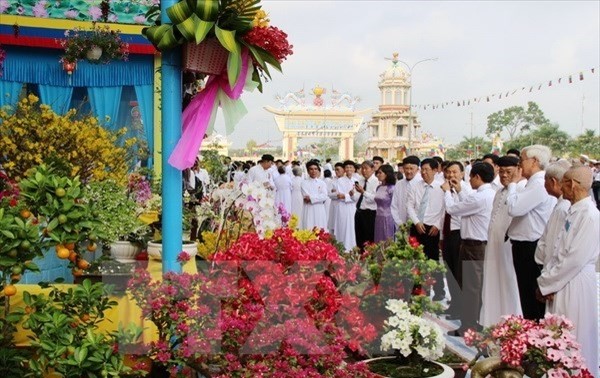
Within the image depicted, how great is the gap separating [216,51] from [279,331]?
123 cm

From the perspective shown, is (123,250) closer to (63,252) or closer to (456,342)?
(63,252)

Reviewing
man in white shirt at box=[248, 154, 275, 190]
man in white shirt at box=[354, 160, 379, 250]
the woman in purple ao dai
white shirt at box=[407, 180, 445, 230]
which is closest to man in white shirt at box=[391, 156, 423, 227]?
white shirt at box=[407, 180, 445, 230]

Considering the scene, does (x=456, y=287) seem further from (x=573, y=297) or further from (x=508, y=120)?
(x=508, y=120)

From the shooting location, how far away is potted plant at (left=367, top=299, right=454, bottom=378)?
2.78m

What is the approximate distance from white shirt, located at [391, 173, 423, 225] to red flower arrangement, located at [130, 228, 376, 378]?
4.79 meters

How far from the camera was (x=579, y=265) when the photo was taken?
3.87 metres

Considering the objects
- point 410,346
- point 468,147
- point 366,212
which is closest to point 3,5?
point 366,212

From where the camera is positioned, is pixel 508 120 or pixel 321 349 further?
pixel 508 120

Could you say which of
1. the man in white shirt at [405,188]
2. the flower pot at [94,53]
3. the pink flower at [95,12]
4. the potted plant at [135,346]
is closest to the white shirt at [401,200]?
the man in white shirt at [405,188]

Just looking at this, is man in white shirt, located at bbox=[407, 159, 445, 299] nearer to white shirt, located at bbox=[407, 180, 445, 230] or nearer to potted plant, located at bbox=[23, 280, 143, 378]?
white shirt, located at bbox=[407, 180, 445, 230]

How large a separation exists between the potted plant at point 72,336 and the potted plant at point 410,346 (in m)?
1.00

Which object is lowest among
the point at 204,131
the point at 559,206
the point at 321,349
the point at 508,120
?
the point at 321,349

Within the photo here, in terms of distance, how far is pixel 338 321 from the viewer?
102 inches

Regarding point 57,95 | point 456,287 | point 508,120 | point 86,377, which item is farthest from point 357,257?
point 508,120
